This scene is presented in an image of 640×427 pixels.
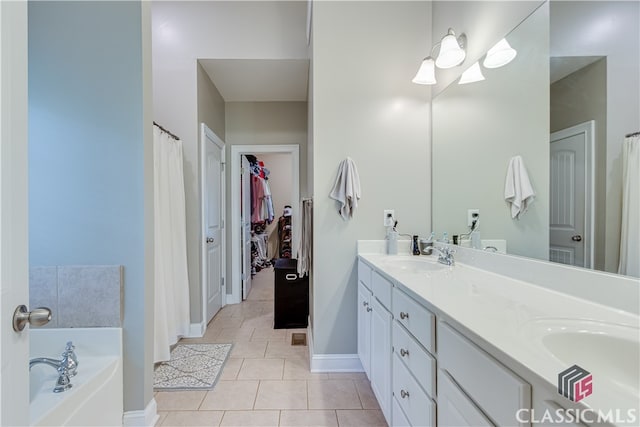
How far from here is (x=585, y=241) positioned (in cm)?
109

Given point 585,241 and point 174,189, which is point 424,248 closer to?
point 585,241

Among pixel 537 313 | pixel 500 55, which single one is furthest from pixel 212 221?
pixel 537 313

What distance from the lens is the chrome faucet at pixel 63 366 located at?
4.06 ft

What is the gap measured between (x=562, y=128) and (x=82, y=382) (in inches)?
91.1

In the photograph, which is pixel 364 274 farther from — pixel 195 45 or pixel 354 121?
pixel 195 45

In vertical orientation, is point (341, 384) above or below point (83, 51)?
below

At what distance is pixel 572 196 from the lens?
44.6 inches

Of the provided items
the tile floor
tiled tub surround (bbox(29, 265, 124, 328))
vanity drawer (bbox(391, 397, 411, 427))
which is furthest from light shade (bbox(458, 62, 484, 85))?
tiled tub surround (bbox(29, 265, 124, 328))

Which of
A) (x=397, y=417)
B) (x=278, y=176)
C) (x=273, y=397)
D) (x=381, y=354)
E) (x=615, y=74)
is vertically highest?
(x=278, y=176)

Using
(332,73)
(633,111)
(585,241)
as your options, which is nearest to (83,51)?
(332,73)

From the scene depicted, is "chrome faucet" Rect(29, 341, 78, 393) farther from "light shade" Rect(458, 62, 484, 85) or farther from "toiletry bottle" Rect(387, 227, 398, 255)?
"light shade" Rect(458, 62, 484, 85)

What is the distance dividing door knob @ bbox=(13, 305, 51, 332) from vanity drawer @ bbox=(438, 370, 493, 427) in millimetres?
1084

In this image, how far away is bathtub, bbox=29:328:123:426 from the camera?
45.4 inches

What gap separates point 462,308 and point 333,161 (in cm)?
151
